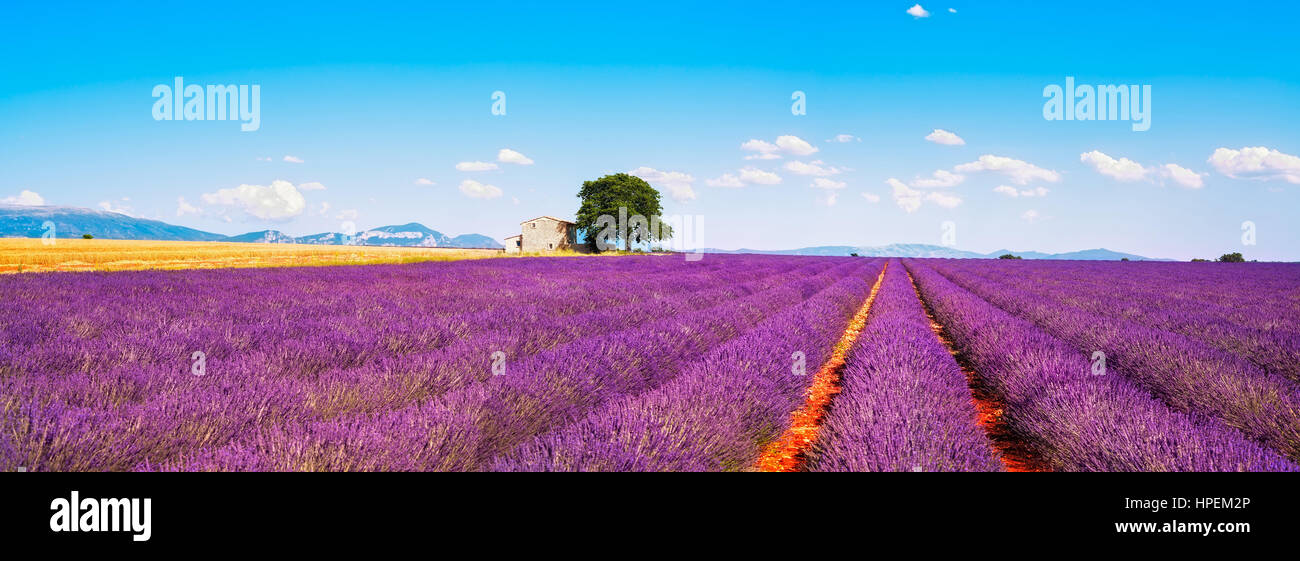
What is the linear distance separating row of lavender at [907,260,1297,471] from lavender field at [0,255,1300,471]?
1cm

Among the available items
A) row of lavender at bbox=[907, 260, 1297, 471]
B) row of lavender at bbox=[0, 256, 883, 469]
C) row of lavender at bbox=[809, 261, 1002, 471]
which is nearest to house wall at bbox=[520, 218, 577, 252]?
row of lavender at bbox=[0, 256, 883, 469]

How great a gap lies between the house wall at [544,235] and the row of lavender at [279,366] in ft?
116

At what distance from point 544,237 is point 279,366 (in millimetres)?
40540

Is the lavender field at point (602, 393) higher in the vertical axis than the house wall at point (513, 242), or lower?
lower

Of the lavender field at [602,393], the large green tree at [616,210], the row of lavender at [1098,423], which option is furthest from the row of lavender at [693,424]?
the large green tree at [616,210]

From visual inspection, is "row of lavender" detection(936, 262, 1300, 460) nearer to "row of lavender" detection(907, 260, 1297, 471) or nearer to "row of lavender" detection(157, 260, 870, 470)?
"row of lavender" detection(907, 260, 1297, 471)

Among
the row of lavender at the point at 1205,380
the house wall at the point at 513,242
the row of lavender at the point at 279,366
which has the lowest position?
the row of lavender at the point at 1205,380

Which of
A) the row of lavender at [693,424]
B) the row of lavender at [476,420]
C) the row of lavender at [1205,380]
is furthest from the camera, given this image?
the row of lavender at [1205,380]

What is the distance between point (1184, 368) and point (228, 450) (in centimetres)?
524

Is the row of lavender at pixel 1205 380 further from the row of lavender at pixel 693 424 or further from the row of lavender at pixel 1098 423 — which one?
the row of lavender at pixel 693 424

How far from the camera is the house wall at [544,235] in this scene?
4278 cm
